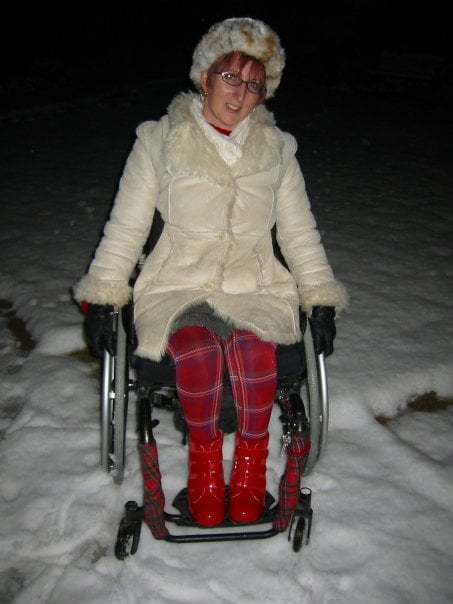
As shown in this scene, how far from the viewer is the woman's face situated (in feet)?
5.67

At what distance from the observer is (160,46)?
17234mm

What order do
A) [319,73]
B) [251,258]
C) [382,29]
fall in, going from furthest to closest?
1. [382,29]
2. [319,73]
3. [251,258]

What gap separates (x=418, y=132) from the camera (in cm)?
880

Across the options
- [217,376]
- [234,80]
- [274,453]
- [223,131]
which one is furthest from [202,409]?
[234,80]

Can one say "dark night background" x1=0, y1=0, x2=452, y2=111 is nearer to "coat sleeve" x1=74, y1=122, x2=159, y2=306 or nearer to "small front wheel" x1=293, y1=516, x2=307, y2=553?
"coat sleeve" x1=74, y1=122, x2=159, y2=306

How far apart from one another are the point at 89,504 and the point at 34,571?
29 centimetres

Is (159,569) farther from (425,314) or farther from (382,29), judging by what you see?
(382,29)

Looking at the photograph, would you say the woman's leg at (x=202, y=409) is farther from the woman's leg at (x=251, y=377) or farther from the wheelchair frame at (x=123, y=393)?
the wheelchair frame at (x=123, y=393)

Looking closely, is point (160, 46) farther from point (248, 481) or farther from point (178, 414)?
point (248, 481)

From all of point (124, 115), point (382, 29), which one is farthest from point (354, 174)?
point (382, 29)

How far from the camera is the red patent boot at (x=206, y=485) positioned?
1670mm

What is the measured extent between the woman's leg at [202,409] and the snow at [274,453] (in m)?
0.20

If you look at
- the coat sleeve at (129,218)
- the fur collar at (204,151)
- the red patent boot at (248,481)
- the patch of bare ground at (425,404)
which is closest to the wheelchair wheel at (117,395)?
the coat sleeve at (129,218)

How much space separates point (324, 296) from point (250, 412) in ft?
1.64
